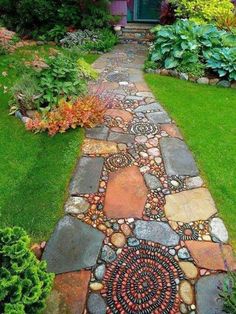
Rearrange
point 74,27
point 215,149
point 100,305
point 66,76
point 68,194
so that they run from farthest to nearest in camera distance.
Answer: point 74,27 < point 66,76 < point 215,149 < point 68,194 < point 100,305

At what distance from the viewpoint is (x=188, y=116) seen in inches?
199

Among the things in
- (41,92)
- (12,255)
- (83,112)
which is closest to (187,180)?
(83,112)

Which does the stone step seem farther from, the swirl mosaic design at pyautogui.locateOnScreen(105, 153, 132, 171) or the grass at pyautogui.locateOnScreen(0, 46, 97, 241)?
the swirl mosaic design at pyautogui.locateOnScreen(105, 153, 132, 171)

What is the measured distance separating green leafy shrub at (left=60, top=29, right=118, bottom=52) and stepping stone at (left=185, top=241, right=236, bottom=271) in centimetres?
618

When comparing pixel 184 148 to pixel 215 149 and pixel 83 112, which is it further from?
pixel 83 112

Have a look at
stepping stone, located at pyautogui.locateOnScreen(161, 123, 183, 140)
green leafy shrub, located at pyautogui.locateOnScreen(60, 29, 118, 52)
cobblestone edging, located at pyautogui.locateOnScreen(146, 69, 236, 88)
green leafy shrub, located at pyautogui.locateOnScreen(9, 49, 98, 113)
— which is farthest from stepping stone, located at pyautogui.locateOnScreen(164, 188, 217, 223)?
green leafy shrub, located at pyautogui.locateOnScreen(60, 29, 118, 52)

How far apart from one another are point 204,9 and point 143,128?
455cm

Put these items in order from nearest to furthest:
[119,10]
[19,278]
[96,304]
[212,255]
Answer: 1. [19,278]
2. [96,304]
3. [212,255]
4. [119,10]

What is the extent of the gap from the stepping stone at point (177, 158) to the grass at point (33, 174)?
1112mm

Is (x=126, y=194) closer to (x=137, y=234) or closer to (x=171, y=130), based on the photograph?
(x=137, y=234)

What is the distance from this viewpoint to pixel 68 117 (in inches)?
177

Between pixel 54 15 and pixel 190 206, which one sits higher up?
pixel 54 15

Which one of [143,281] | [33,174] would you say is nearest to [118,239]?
[143,281]

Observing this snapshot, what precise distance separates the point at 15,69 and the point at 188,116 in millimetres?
3569
